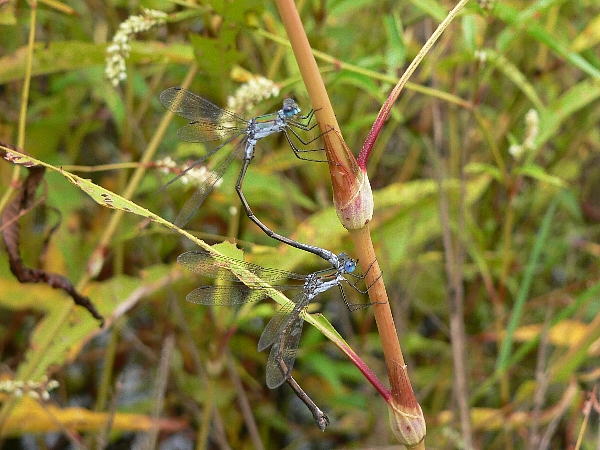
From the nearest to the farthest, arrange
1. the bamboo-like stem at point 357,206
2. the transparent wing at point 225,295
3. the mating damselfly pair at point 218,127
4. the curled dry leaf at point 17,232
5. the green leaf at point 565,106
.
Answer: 1. the bamboo-like stem at point 357,206
2. the curled dry leaf at point 17,232
3. the transparent wing at point 225,295
4. the mating damselfly pair at point 218,127
5. the green leaf at point 565,106

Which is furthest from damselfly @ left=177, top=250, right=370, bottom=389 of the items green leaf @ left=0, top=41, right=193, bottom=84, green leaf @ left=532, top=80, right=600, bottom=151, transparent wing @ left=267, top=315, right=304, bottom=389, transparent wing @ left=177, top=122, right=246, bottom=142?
green leaf @ left=532, top=80, right=600, bottom=151

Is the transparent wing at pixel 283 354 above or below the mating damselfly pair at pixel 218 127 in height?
below

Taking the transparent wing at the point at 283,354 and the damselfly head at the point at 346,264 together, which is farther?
the damselfly head at the point at 346,264

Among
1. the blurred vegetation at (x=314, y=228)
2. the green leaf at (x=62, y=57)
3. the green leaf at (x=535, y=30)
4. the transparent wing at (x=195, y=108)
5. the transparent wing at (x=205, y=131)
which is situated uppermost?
the green leaf at (x=535, y=30)

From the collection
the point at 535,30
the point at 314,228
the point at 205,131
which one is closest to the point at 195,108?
the point at 205,131

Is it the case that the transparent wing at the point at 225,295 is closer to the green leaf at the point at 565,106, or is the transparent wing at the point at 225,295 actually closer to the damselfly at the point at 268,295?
the damselfly at the point at 268,295

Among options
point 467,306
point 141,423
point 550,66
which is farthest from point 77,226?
point 550,66

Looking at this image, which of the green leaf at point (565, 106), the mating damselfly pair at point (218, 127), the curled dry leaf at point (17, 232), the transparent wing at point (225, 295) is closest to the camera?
the curled dry leaf at point (17, 232)

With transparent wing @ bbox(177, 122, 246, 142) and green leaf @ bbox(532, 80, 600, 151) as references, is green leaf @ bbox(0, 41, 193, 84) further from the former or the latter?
green leaf @ bbox(532, 80, 600, 151)

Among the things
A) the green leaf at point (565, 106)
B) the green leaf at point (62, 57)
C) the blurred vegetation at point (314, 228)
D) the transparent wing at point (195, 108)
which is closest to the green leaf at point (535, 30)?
the blurred vegetation at point (314, 228)
